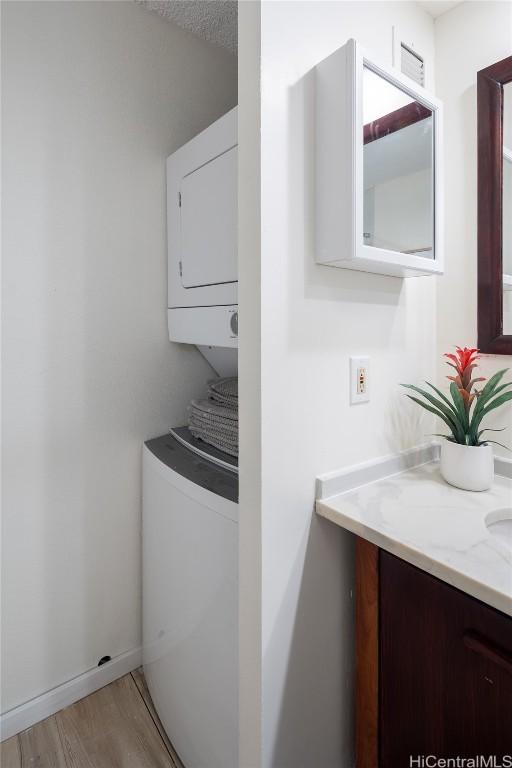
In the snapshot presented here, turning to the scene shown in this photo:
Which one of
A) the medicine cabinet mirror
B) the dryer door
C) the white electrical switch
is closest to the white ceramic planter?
the white electrical switch

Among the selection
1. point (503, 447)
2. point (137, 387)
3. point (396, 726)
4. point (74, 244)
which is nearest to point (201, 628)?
point (396, 726)

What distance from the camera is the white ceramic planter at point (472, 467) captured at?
106 centimetres

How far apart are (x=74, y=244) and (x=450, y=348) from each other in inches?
50.2

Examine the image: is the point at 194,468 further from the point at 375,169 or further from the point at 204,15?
the point at 204,15

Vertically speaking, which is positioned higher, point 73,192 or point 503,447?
point 73,192

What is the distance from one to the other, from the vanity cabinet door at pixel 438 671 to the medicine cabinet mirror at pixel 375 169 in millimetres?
672

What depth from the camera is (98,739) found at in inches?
55.5

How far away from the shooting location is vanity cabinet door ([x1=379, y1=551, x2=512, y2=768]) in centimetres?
74

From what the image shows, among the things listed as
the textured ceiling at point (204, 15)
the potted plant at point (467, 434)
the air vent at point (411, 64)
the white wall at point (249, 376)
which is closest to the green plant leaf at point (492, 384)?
the potted plant at point (467, 434)

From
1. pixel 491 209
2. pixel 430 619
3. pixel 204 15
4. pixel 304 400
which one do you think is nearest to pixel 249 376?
pixel 304 400

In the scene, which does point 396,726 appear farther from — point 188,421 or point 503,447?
point 188,421

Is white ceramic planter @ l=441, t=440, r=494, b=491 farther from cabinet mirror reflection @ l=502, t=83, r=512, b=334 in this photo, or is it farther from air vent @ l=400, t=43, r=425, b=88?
air vent @ l=400, t=43, r=425, b=88

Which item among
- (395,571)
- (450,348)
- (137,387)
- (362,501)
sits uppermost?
(450,348)

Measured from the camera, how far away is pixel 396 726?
3.10ft
